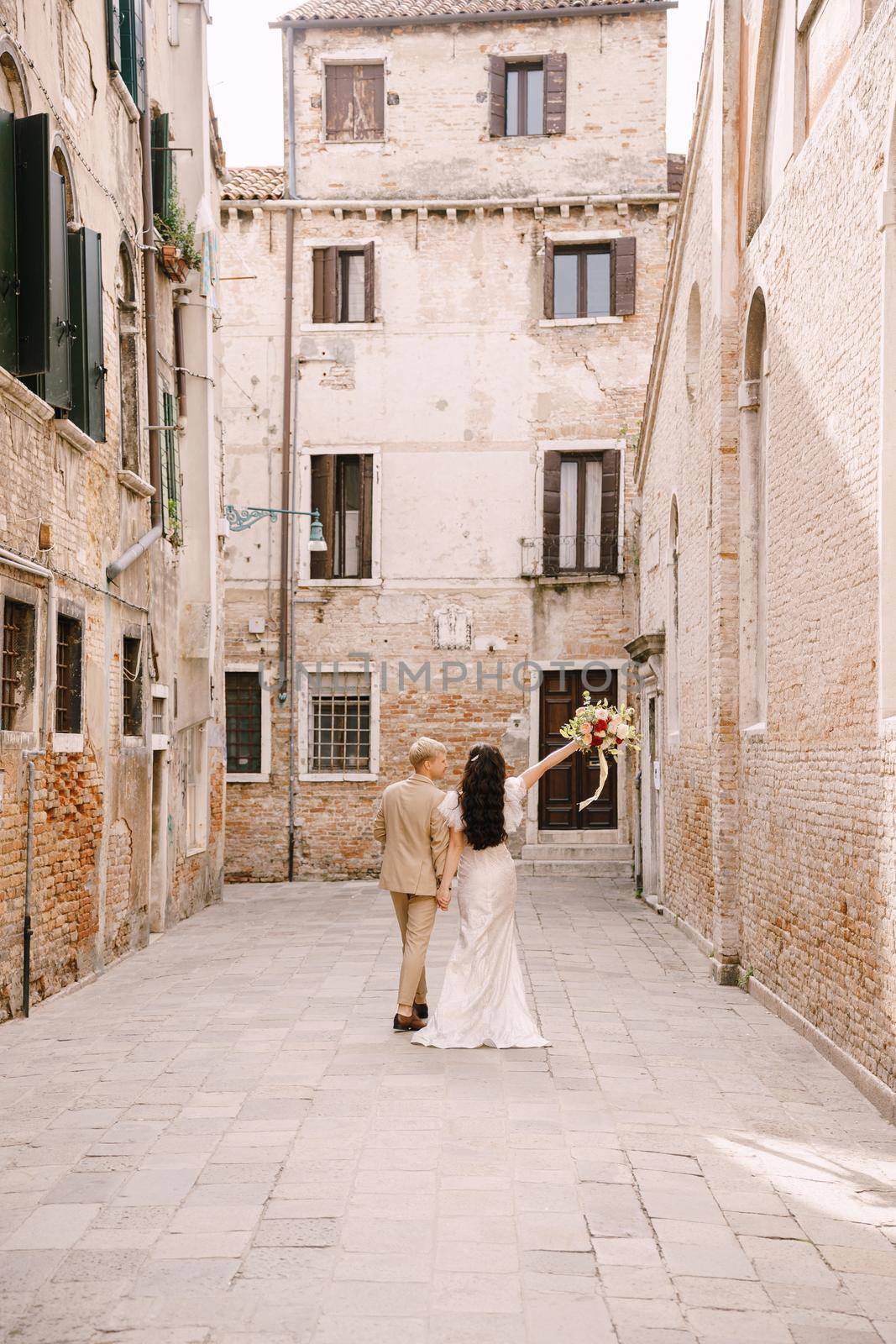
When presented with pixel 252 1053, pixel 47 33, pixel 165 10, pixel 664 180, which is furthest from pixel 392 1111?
pixel 664 180

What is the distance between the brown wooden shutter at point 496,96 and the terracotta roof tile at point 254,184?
3.05m

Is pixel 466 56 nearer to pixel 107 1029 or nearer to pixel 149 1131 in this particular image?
pixel 107 1029

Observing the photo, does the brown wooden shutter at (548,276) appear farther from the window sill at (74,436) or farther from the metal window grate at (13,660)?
the metal window grate at (13,660)

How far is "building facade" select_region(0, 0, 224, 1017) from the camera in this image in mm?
9320

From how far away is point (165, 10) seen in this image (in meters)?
15.0

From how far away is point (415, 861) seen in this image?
8.45 metres

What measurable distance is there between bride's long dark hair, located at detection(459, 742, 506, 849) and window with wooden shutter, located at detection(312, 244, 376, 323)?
1375 centimetres

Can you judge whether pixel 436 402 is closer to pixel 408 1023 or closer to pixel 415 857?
pixel 415 857

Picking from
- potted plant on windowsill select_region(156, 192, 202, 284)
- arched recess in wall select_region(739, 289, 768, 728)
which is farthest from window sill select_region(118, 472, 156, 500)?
arched recess in wall select_region(739, 289, 768, 728)

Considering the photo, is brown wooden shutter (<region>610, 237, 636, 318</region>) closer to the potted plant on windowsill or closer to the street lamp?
the street lamp

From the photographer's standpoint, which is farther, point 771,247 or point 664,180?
point 664,180

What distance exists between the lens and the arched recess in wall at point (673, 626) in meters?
15.3

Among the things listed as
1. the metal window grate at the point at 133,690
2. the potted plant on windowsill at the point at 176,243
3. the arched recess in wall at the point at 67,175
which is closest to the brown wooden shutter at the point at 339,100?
the potted plant on windowsill at the point at 176,243

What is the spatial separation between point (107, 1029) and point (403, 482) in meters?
12.8
